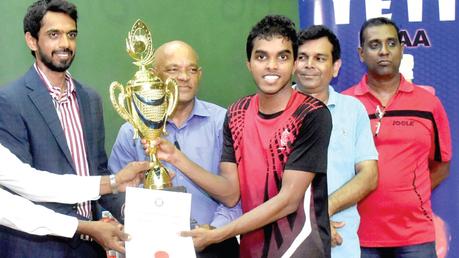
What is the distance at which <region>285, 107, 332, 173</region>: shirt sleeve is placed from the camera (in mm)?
2020

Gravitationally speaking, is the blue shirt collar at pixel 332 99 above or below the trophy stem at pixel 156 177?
above

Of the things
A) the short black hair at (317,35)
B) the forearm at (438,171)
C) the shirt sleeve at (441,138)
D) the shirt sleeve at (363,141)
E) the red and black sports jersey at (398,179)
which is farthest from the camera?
the forearm at (438,171)

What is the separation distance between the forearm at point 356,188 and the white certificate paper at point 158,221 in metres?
0.63

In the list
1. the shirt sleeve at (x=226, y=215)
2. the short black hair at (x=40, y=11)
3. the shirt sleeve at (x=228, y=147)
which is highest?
the short black hair at (x=40, y=11)

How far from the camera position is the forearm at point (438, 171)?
3.20m

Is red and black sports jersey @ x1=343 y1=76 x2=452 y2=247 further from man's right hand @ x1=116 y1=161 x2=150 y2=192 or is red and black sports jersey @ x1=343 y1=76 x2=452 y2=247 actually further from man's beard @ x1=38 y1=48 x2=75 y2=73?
man's beard @ x1=38 y1=48 x2=75 y2=73

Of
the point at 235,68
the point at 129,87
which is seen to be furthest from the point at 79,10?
the point at 129,87

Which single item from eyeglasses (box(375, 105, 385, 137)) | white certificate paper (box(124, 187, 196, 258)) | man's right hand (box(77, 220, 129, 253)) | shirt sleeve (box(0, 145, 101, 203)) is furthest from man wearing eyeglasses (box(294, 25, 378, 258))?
shirt sleeve (box(0, 145, 101, 203))

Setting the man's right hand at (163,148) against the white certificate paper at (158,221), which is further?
the man's right hand at (163,148)

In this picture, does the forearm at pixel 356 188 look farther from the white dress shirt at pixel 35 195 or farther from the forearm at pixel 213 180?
the white dress shirt at pixel 35 195

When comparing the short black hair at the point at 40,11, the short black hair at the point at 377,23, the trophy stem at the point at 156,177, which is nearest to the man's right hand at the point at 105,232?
the trophy stem at the point at 156,177

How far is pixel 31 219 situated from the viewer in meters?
2.14

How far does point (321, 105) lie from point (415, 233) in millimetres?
1145

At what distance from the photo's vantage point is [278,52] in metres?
2.09
